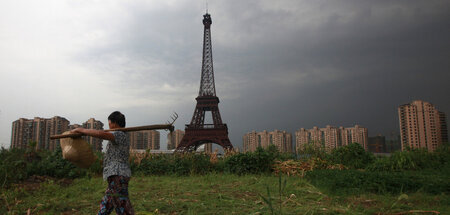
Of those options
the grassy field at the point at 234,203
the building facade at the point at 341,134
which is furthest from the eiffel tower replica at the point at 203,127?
the grassy field at the point at 234,203

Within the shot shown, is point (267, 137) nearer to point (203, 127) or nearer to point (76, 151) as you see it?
point (203, 127)

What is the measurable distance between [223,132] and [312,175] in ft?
69.2

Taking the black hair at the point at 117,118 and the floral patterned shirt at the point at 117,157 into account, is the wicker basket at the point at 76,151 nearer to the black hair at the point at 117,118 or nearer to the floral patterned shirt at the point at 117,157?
the floral patterned shirt at the point at 117,157

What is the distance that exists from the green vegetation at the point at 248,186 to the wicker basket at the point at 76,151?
127 cm

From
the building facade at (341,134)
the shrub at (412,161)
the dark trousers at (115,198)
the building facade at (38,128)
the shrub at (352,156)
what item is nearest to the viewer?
the dark trousers at (115,198)

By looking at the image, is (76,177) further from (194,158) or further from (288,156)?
(288,156)

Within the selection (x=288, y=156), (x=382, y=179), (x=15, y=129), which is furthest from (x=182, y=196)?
(x=15, y=129)

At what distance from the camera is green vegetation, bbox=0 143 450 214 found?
10.7 feet

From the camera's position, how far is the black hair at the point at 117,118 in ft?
8.94

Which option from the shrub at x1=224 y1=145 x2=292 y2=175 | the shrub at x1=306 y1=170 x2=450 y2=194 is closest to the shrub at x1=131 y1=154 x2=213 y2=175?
the shrub at x1=224 y1=145 x2=292 y2=175

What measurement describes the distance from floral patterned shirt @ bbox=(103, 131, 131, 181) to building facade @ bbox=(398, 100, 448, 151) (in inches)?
841

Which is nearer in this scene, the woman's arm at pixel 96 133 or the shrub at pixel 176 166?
the woman's arm at pixel 96 133

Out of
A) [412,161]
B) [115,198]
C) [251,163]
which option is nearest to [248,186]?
[251,163]

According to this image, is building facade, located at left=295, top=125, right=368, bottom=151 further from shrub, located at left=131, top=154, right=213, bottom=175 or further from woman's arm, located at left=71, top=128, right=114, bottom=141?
woman's arm, located at left=71, top=128, right=114, bottom=141
